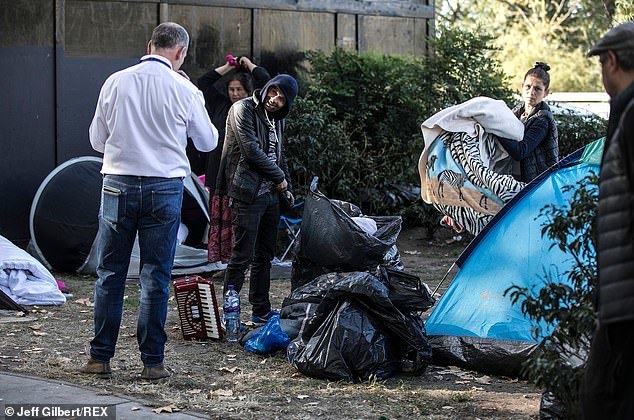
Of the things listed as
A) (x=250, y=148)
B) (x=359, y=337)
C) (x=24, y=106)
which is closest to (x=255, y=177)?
(x=250, y=148)

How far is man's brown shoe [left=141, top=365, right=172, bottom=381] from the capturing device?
5957mm

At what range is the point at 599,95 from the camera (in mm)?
18234

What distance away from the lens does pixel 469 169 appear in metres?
7.00

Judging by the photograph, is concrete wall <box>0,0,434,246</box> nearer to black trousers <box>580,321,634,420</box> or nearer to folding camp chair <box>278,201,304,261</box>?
folding camp chair <box>278,201,304,261</box>

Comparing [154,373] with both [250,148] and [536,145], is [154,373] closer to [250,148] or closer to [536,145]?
[250,148]

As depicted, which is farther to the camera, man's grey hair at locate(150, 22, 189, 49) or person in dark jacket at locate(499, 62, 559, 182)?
person in dark jacket at locate(499, 62, 559, 182)

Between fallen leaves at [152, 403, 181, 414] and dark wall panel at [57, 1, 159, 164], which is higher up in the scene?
dark wall panel at [57, 1, 159, 164]

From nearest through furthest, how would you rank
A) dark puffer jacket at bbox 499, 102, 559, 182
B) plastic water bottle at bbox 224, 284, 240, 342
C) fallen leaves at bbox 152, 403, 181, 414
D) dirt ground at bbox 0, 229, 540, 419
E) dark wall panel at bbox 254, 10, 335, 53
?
fallen leaves at bbox 152, 403, 181, 414 → dirt ground at bbox 0, 229, 540, 419 → dark puffer jacket at bbox 499, 102, 559, 182 → plastic water bottle at bbox 224, 284, 240, 342 → dark wall panel at bbox 254, 10, 335, 53

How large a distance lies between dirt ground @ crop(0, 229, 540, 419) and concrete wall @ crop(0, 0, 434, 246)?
3.88 meters

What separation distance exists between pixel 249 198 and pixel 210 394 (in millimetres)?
1996

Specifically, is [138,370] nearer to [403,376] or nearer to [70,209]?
[403,376]

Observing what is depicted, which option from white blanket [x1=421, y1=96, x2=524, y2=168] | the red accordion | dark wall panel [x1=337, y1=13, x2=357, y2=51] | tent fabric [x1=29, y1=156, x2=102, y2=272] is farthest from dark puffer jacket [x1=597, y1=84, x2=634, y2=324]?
dark wall panel [x1=337, y1=13, x2=357, y2=51]

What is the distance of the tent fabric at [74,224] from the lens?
10.0 metres

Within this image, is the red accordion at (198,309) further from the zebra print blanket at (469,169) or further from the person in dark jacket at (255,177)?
the zebra print blanket at (469,169)
